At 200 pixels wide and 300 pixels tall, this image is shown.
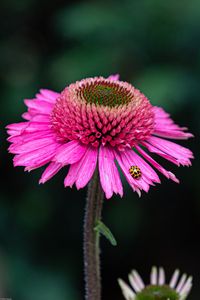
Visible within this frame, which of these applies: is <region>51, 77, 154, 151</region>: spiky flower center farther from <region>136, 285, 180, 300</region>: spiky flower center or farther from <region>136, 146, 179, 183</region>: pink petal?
<region>136, 285, 180, 300</region>: spiky flower center

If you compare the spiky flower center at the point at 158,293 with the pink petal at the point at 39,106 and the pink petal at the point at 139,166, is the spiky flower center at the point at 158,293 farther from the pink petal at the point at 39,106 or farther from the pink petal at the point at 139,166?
the pink petal at the point at 39,106

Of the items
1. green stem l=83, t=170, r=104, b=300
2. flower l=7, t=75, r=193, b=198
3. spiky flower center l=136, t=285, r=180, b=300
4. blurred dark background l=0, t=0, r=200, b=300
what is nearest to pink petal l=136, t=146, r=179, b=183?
flower l=7, t=75, r=193, b=198

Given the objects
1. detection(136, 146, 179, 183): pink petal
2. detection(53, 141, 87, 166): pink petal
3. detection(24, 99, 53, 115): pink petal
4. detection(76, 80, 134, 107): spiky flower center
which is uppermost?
detection(24, 99, 53, 115): pink petal

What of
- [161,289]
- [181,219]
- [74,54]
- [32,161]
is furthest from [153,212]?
[32,161]

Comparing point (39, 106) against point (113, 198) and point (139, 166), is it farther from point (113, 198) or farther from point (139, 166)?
point (113, 198)

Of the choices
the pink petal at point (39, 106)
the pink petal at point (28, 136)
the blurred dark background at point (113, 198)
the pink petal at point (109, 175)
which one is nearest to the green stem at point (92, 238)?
the pink petal at point (109, 175)

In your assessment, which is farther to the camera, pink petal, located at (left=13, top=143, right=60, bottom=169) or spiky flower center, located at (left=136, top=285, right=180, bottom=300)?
spiky flower center, located at (left=136, top=285, right=180, bottom=300)

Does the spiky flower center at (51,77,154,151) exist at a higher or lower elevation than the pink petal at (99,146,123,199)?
higher
